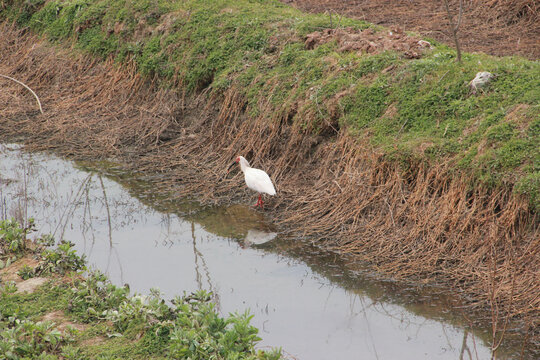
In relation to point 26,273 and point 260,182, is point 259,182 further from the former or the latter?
point 26,273

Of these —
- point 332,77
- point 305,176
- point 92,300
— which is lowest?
point 305,176

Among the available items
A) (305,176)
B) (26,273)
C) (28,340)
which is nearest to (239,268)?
(305,176)

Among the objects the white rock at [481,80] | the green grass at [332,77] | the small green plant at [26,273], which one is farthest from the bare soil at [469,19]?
the small green plant at [26,273]

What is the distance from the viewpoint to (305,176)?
9.02 metres

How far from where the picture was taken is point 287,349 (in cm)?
575

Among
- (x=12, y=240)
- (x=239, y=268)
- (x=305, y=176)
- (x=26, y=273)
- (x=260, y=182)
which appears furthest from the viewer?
(x=305, y=176)

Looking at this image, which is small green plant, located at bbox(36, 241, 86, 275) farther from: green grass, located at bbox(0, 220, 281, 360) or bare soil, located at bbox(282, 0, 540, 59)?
bare soil, located at bbox(282, 0, 540, 59)

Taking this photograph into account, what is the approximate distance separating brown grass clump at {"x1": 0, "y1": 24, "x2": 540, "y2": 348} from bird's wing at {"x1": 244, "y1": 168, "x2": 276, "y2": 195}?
0.43 metres

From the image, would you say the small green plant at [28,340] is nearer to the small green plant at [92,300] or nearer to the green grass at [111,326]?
the green grass at [111,326]

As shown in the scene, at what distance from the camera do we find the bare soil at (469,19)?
11477 millimetres

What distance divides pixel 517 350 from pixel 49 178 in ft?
25.2

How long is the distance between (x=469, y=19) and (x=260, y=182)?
7441 mm

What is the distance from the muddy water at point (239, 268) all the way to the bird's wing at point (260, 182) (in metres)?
0.45

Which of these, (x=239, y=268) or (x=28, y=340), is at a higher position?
(x=28, y=340)
